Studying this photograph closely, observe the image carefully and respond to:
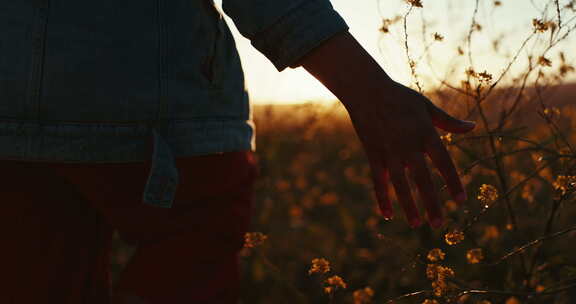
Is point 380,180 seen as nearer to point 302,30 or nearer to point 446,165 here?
point 446,165

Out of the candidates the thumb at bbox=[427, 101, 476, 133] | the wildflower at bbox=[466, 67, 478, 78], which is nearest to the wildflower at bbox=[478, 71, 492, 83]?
the wildflower at bbox=[466, 67, 478, 78]

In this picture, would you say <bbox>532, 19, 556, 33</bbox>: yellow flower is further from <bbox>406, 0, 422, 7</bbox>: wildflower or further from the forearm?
the forearm

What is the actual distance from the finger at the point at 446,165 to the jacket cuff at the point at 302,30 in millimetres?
306

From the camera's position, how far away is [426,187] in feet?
3.55

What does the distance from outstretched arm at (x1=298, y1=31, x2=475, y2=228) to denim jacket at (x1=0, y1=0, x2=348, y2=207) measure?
0.20ft

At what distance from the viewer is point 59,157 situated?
1212 millimetres

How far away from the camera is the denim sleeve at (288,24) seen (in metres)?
1.12

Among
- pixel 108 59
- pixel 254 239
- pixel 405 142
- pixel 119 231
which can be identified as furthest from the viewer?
pixel 254 239

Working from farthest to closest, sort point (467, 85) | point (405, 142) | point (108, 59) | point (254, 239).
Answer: point (254, 239), point (467, 85), point (108, 59), point (405, 142)

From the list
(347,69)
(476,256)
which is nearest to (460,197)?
(347,69)

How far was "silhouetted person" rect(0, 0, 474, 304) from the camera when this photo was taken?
111cm

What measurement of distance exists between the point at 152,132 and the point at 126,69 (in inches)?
6.1

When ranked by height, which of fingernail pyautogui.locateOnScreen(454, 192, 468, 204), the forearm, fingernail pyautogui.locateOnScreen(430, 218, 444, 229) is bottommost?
fingernail pyautogui.locateOnScreen(430, 218, 444, 229)

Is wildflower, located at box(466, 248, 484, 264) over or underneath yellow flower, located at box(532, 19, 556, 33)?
underneath
